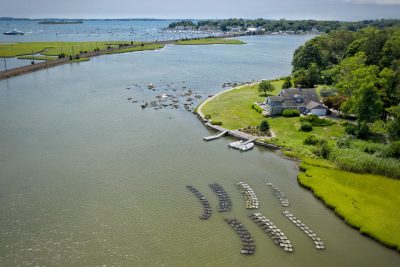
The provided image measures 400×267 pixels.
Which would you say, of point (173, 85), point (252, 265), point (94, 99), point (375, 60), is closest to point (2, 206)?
point (252, 265)

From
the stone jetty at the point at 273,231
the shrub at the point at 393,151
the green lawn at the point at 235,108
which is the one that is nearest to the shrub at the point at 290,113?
the green lawn at the point at 235,108

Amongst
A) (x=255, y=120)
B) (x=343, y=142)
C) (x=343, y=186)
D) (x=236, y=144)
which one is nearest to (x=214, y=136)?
(x=236, y=144)

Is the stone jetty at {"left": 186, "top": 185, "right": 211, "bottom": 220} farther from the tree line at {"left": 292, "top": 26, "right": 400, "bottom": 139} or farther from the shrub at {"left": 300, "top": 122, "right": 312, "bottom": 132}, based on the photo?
the tree line at {"left": 292, "top": 26, "right": 400, "bottom": 139}

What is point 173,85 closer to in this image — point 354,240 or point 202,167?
point 202,167

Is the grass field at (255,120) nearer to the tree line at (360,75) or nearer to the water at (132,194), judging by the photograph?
the water at (132,194)

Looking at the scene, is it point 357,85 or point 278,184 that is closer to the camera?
point 278,184

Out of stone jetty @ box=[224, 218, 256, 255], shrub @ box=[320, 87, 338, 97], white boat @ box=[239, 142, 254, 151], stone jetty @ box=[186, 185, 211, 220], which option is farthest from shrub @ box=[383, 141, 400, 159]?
A: shrub @ box=[320, 87, 338, 97]
